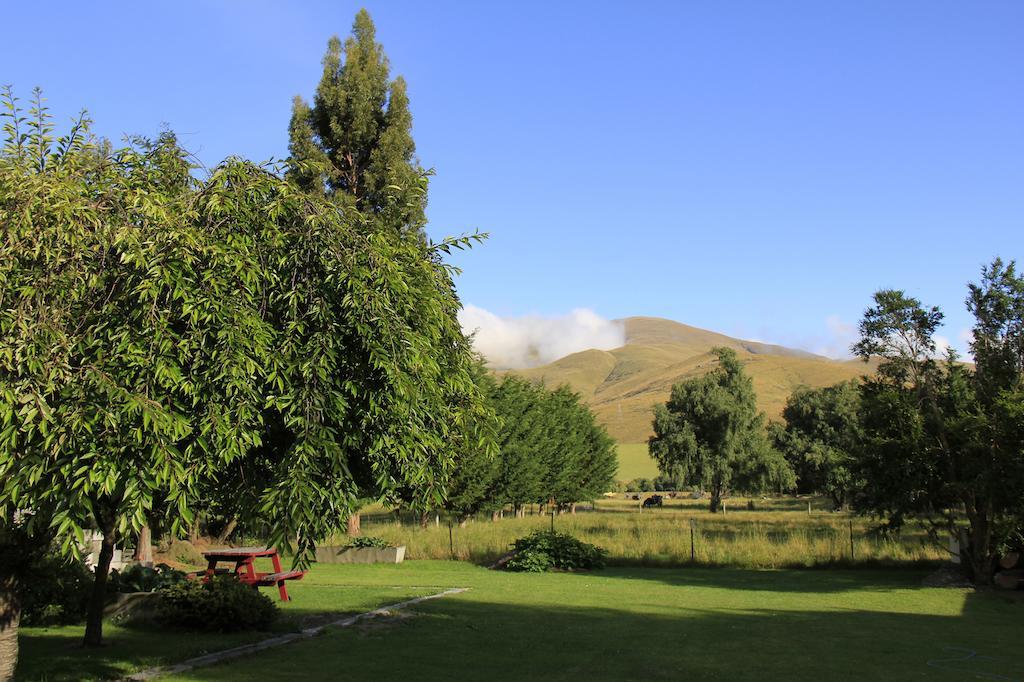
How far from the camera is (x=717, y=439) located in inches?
2781

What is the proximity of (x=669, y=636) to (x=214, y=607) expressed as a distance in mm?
6981

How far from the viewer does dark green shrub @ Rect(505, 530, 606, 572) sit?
2381cm

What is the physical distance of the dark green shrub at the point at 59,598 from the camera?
1296cm

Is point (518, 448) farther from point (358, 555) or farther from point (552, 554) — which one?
point (552, 554)

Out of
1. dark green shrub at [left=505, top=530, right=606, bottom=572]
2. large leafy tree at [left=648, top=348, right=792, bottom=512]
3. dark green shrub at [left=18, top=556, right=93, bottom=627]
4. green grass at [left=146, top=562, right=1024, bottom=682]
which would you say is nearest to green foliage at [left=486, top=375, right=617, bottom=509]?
large leafy tree at [left=648, top=348, right=792, bottom=512]

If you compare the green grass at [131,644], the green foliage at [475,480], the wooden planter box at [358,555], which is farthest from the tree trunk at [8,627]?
the green foliage at [475,480]

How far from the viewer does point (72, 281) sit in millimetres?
6664

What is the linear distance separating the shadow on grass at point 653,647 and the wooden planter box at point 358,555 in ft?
32.4

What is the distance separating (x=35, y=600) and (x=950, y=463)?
18.8 meters

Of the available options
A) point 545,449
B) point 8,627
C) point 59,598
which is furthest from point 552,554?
point 545,449

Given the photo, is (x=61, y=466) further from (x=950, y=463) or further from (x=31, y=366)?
(x=950, y=463)

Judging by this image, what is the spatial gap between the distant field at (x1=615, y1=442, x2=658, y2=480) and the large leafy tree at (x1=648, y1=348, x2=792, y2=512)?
6139cm

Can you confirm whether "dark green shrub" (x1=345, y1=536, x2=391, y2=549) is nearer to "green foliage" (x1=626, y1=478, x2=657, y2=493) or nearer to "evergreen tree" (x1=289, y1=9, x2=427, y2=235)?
"evergreen tree" (x1=289, y1=9, x2=427, y2=235)

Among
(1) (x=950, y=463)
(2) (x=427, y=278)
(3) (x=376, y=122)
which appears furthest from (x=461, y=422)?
(3) (x=376, y=122)
